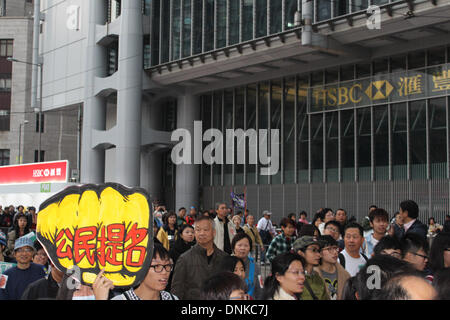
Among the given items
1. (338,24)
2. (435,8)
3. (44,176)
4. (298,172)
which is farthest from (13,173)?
(435,8)

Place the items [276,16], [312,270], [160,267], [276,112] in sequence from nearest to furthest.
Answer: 1. [160,267]
2. [312,270]
3. [276,16]
4. [276,112]

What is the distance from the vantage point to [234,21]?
1229 inches

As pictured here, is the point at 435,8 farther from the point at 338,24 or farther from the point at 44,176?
the point at 44,176

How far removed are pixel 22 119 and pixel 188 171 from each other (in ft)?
80.9

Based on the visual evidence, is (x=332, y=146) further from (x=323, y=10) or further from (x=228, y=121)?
(x=228, y=121)

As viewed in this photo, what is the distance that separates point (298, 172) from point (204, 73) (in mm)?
7299

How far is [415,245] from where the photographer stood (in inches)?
243

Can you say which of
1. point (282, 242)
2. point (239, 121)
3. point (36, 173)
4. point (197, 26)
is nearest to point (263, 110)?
point (239, 121)

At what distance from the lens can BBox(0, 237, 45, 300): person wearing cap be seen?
598 cm

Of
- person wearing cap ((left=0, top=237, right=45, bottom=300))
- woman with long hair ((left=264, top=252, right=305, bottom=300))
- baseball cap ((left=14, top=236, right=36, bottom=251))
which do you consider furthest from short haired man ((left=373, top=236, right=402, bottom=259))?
baseball cap ((left=14, top=236, right=36, bottom=251))

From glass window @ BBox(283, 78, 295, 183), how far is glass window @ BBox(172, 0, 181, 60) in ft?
22.3

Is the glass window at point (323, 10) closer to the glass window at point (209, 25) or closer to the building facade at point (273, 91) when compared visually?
the building facade at point (273, 91)

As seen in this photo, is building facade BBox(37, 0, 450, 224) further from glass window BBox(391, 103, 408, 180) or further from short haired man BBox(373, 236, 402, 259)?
short haired man BBox(373, 236, 402, 259)

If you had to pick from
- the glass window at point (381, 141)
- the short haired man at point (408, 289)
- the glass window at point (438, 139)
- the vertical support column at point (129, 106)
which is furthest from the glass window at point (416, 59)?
the short haired man at point (408, 289)
